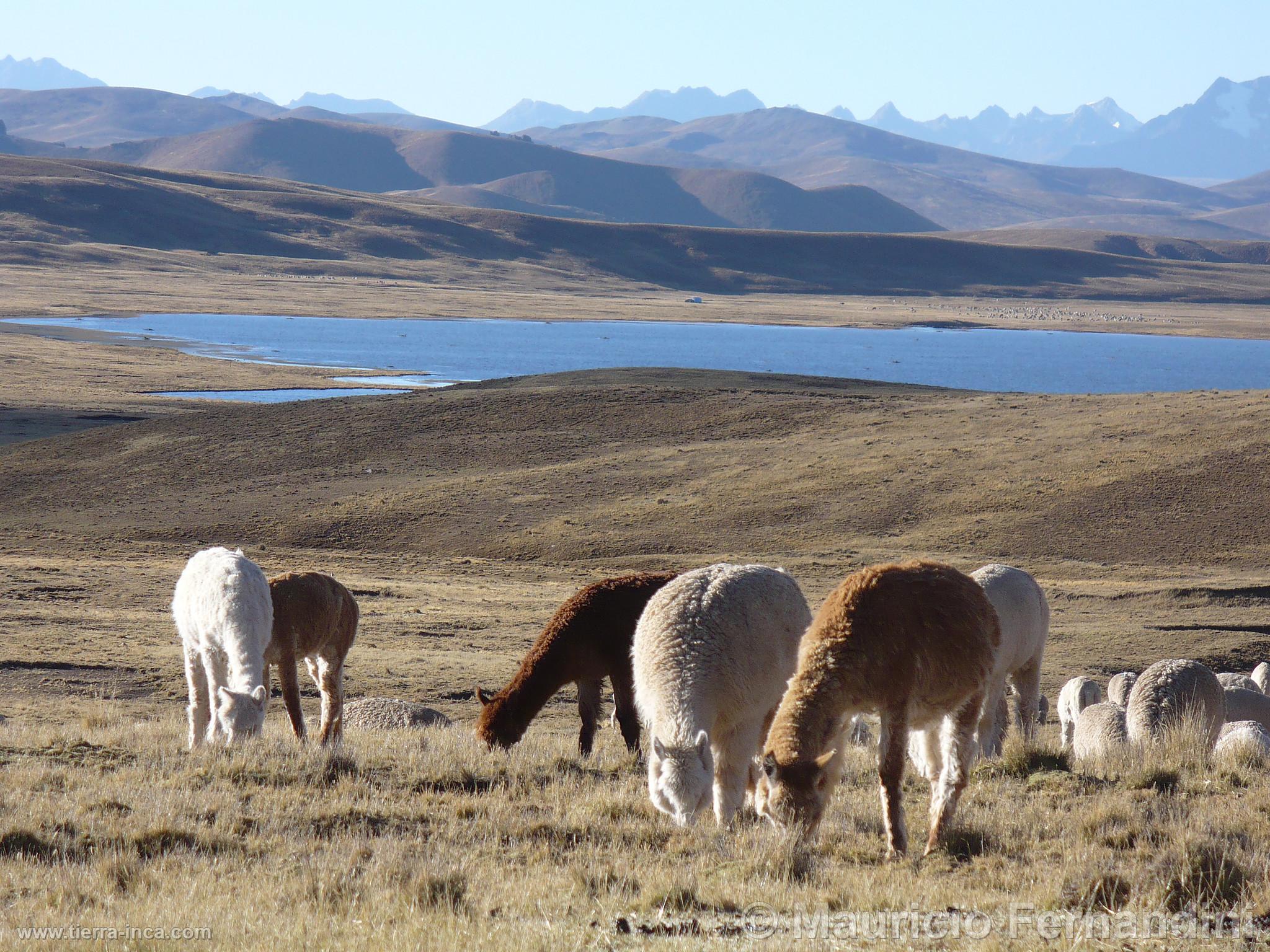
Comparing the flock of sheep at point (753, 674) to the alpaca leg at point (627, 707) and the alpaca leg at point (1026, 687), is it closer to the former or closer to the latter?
the alpaca leg at point (627, 707)

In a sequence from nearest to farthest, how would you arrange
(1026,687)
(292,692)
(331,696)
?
(292,692), (331,696), (1026,687)

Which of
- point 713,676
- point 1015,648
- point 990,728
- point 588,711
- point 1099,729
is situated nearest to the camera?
point 713,676

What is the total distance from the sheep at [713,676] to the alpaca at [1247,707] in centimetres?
698

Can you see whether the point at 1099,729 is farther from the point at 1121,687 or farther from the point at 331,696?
the point at 331,696

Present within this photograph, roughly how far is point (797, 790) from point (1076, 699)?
26.9ft

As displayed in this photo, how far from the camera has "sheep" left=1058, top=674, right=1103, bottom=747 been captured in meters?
13.1

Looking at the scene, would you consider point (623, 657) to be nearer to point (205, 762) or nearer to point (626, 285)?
point (205, 762)

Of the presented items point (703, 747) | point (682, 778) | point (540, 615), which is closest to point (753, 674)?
point (703, 747)

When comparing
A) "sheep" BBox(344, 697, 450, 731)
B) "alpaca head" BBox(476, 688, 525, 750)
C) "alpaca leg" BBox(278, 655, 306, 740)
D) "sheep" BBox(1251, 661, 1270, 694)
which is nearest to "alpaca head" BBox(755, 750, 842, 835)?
"alpaca head" BBox(476, 688, 525, 750)

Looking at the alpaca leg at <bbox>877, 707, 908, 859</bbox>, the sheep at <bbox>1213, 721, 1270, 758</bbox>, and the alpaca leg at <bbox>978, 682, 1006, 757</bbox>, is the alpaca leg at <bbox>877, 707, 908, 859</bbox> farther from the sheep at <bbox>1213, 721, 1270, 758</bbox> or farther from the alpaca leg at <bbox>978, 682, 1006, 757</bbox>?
the sheep at <bbox>1213, 721, 1270, 758</bbox>

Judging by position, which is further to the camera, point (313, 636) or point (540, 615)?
point (540, 615)

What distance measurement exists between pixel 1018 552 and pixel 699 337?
229 ft

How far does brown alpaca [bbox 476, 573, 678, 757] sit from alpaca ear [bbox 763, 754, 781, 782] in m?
3.01

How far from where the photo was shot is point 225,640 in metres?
9.55
